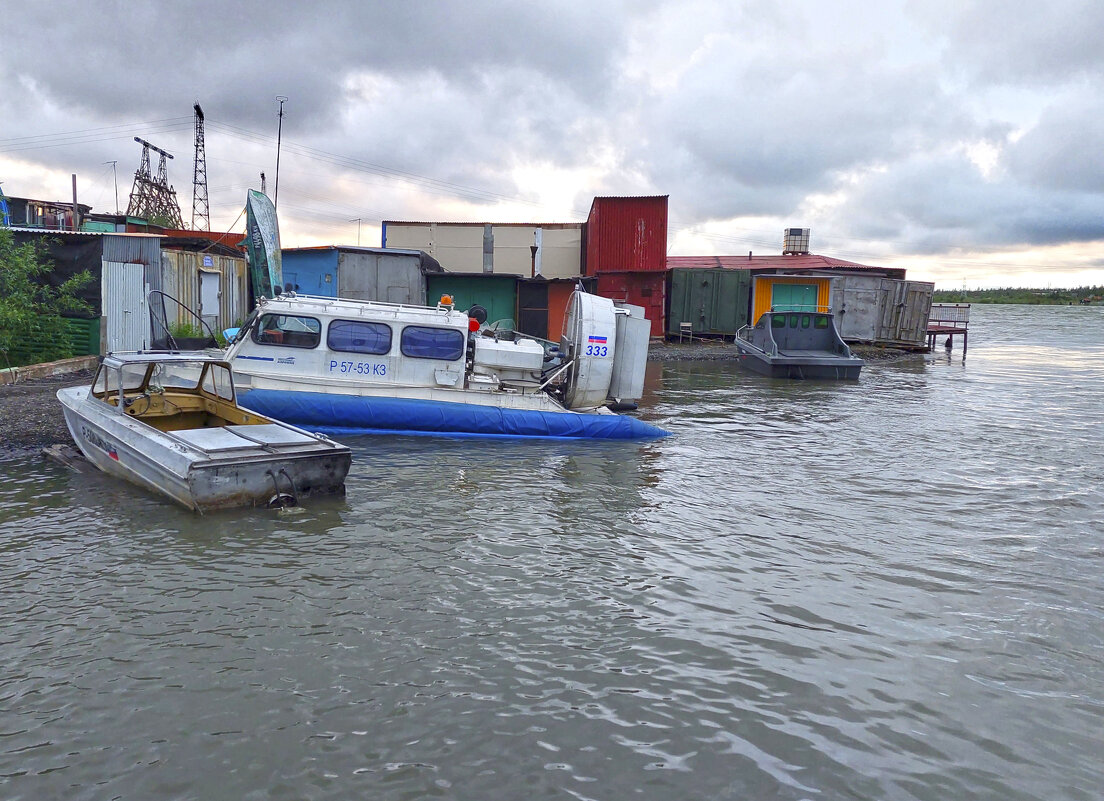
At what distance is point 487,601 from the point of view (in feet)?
19.0

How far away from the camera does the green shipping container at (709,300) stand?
101 feet

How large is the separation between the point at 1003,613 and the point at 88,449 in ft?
31.8

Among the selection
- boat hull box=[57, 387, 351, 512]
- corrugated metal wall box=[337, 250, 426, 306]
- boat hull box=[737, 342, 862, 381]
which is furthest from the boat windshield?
boat hull box=[737, 342, 862, 381]

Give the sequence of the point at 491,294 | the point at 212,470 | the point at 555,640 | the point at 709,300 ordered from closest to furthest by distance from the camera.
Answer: the point at 555,640 → the point at 212,470 → the point at 491,294 → the point at 709,300

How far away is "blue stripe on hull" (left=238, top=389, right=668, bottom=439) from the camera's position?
11.1 m

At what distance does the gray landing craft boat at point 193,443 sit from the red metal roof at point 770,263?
26.2m

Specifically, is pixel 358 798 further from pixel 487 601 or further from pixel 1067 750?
pixel 1067 750

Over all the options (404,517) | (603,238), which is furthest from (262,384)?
(603,238)

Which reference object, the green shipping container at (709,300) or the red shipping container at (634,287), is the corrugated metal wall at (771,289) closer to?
the green shipping container at (709,300)

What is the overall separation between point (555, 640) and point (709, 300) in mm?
26977

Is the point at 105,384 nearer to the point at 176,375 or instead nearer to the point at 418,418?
the point at 176,375

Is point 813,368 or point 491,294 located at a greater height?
point 491,294

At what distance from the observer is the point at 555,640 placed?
17.1 feet

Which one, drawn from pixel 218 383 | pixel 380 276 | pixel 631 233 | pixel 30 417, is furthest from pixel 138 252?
pixel 631 233
